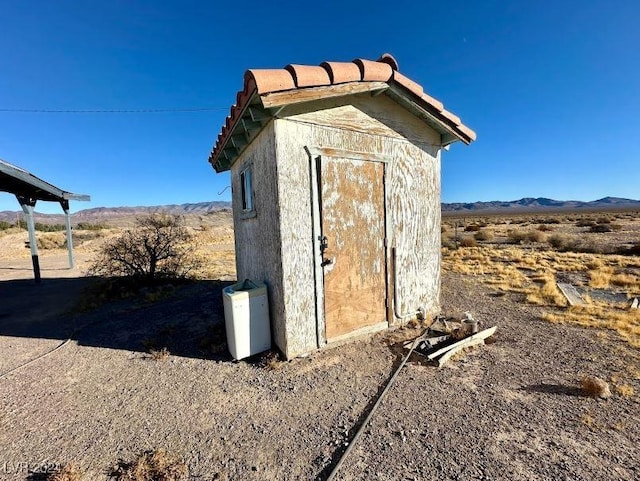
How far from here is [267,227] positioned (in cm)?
395

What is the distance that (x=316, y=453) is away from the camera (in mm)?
2320

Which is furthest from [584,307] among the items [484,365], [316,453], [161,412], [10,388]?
[10,388]

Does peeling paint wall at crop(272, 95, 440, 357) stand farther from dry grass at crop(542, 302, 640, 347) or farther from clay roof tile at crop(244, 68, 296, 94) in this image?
dry grass at crop(542, 302, 640, 347)

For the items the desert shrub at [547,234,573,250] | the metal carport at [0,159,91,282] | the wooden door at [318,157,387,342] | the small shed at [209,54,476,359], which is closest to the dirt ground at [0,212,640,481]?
the wooden door at [318,157,387,342]

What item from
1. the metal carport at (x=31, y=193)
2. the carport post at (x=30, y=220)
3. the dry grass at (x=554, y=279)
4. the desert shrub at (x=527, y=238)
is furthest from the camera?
the desert shrub at (x=527, y=238)

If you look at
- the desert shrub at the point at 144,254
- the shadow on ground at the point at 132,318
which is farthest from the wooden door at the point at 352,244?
the desert shrub at the point at 144,254

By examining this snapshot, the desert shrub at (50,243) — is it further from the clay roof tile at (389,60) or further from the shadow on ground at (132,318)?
the clay roof tile at (389,60)

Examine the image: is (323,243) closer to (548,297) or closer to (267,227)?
(267,227)

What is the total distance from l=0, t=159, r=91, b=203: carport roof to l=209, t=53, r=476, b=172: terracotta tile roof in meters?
7.20

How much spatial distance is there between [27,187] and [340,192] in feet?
38.9

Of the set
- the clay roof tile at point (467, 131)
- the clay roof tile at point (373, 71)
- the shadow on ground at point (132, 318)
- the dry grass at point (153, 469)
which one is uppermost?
the clay roof tile at point (373, 71)

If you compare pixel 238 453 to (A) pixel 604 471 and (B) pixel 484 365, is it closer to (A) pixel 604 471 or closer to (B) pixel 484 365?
(A) pixel 604 471

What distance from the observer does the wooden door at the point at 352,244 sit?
384 cm

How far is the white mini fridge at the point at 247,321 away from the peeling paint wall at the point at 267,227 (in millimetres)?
128
